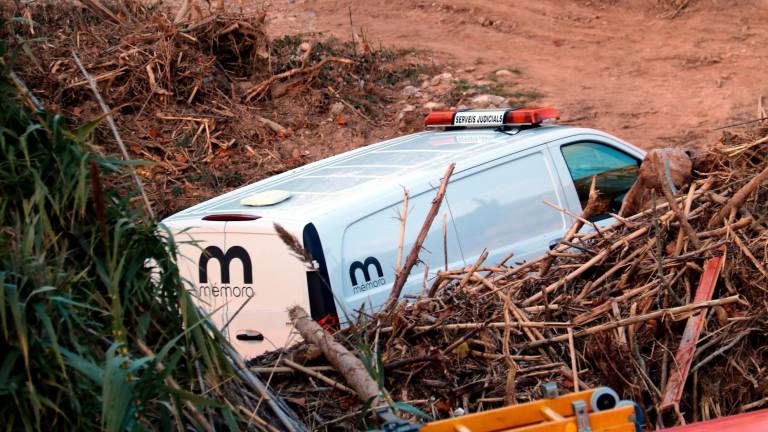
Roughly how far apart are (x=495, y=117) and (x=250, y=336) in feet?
8.75

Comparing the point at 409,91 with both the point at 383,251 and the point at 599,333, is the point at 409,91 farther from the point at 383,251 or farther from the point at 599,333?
the point at 599,333

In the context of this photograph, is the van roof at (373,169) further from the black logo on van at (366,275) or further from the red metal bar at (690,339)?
the red metal bar at (690,339)

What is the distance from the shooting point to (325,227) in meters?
5.38

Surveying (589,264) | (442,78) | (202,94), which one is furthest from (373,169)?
(442,78)

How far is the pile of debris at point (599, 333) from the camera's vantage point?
12.4 feet

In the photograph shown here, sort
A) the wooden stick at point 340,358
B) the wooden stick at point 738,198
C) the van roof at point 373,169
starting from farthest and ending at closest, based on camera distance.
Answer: the van roof at point 373,169 → the wooden stick at point 738,198 → the wooden stick at point 340,358

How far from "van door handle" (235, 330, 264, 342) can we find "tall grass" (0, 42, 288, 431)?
7.50ft

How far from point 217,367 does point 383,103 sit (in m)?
10.4

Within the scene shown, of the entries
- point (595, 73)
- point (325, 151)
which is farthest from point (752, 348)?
point (595, 73)

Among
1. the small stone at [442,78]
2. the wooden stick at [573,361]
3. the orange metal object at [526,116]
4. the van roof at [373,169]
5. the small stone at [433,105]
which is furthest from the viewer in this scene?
the small stone at [442,78]

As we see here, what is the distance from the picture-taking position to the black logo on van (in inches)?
214

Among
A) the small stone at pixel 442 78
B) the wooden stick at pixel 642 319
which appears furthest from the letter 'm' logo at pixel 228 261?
the small stone at pixel 442 78

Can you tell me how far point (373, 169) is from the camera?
6.37 metres

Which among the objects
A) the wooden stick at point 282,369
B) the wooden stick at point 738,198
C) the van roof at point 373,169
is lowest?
the wooden stick at point 282,369
